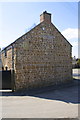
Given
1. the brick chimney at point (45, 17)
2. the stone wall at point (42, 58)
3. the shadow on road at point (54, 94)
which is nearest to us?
the shadow on road at point (54, 94)

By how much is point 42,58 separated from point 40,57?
A: 0.31 meters

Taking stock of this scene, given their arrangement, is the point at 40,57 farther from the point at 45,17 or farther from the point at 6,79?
the point at 45,17

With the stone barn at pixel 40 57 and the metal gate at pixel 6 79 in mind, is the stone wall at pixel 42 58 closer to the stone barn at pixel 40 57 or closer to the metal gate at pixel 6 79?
the stone barn at pixel 40 57

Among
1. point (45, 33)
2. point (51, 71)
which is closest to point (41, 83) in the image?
point (51, 71)

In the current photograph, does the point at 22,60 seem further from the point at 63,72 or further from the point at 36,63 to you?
the point at 63,72

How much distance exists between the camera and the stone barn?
12898mm

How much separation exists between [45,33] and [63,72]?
583cm

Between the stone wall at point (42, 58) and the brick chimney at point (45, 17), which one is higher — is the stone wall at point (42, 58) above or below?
below

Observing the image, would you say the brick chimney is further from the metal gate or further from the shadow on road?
the shadow on road

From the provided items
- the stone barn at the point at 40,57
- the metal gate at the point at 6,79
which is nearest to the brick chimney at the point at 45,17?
the stone barn at the point at 40,57

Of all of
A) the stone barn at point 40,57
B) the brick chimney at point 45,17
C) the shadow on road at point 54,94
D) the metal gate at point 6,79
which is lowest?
the shadow on road at point 54,94

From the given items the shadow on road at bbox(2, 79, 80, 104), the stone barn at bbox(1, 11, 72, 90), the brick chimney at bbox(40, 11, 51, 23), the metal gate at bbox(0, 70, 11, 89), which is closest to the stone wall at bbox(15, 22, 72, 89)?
the stone barn at bbox(1, 11, 72, 90)

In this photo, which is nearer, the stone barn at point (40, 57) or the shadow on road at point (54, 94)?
the shadow on road at point (54, 94)

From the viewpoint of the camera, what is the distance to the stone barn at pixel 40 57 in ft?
42.3
